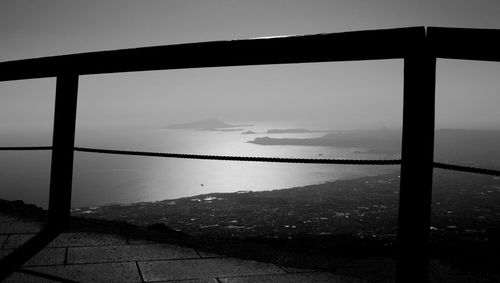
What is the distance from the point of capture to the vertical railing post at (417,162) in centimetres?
144

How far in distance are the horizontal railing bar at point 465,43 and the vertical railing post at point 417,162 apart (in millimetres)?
45

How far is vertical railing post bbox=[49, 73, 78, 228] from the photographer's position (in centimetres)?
233

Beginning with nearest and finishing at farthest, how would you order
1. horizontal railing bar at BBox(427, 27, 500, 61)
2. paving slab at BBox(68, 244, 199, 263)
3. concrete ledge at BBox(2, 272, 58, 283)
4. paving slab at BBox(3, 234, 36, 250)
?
horizontal railing bar at BBox(427, 27, 500, 61)
concrete ledge at BBox(2, 272, 58, 283)
paving slab at BBox(68, 244, 199, 263)
paving slab at BBox(3, 234, 36, 250)

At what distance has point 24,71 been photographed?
243 centimetres

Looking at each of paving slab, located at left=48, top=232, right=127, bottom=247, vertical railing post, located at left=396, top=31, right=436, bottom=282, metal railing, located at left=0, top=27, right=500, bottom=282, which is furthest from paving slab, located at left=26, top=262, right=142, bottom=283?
vertical railing post, located at left=396, top=31, right=436, bottom=282

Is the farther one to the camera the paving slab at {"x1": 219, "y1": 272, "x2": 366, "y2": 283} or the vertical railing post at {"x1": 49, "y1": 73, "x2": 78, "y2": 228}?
the vertical railing post at {"x1": 49, "y1": 73, "x2": 78, "y2": 228}

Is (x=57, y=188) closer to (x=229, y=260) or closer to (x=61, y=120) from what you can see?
(x=61, y=120)

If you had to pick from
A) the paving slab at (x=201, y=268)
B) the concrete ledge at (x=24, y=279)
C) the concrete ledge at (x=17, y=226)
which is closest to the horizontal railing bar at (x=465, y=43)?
the paving slab at (x=201, y=268)

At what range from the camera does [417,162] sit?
1.49 metres

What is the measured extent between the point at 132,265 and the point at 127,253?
0.66 feet

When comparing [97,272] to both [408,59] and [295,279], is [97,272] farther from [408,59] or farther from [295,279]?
[408,59]

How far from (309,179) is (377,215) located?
364 feet

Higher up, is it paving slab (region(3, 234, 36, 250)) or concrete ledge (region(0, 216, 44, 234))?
concrete ledge (region(0, 216, 44, 234))

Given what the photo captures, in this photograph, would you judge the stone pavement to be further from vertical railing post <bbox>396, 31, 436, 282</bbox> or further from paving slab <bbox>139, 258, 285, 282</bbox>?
vertical railing post <bbox>396, 31, 436, 282</bbox>
